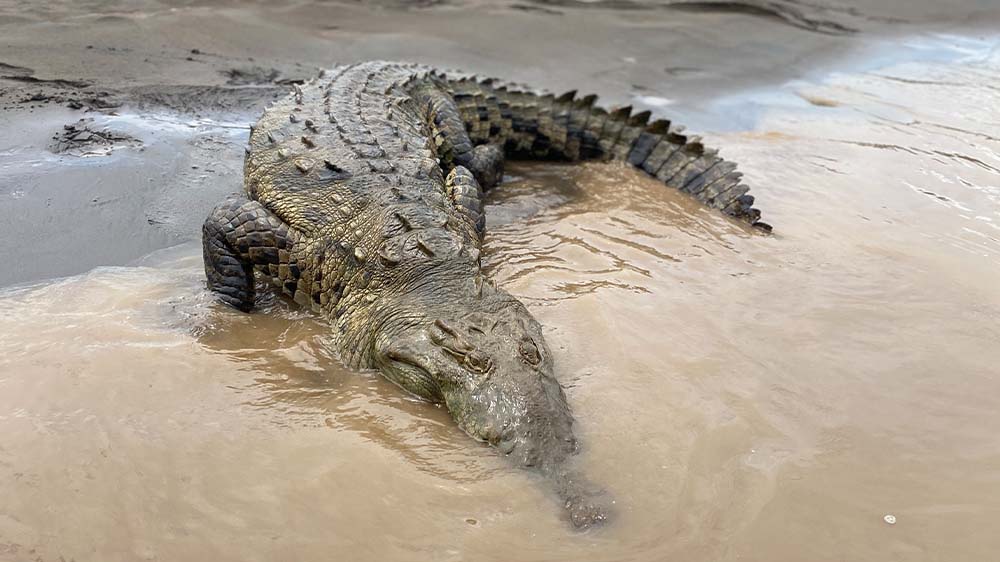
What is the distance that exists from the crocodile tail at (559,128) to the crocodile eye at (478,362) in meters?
3.31

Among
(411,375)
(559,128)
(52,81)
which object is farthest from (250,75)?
(411,375)

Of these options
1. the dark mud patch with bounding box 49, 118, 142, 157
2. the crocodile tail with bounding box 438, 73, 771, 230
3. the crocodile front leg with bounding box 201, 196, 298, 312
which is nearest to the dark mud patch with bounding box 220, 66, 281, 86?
the dark mud patch with bounding box 49, 118, 142, 157

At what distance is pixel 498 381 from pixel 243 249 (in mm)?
1748

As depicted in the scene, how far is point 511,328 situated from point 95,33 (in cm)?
662

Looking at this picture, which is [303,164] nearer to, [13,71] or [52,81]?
[52,81]

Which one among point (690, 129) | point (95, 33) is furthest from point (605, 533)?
point (95, 33)

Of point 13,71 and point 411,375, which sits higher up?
point 13,71

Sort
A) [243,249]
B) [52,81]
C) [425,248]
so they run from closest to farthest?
[425,248] < [243,249] < [52,81]

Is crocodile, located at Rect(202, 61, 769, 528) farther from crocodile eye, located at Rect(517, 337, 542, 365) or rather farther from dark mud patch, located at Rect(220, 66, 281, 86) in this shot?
dark mud patch, located at Rect(220, 66, 281, 86)

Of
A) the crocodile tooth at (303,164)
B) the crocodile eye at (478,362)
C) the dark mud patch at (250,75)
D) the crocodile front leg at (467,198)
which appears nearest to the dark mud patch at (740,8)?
the dark mud patch at (250,75)

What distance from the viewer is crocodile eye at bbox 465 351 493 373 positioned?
9.89 feet

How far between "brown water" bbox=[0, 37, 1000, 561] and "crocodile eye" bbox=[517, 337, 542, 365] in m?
0.28

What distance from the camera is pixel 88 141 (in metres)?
5.37

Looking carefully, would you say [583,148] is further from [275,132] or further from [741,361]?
[741,361]
